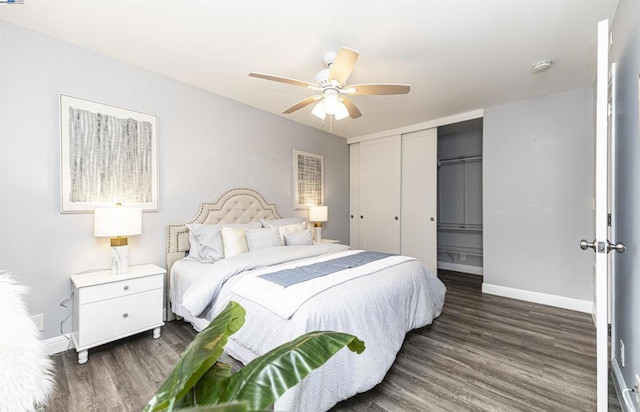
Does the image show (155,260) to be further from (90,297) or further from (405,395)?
(405,395)

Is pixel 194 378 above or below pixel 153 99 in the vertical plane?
below

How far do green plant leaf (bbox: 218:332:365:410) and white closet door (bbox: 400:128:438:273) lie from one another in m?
4.04

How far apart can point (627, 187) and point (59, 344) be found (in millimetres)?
4204

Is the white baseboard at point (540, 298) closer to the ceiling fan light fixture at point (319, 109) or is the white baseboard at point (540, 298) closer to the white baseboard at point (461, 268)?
the white baseboard at point (461, 268)

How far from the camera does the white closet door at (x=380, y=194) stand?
4789 mm

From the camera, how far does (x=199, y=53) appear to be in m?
2.49

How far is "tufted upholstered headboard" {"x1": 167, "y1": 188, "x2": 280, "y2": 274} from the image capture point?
Result: 2982 millimetres

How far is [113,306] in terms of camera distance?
7.36 ft

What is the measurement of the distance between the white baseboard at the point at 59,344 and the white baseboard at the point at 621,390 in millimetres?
3841

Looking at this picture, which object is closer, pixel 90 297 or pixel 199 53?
pixel 90 297

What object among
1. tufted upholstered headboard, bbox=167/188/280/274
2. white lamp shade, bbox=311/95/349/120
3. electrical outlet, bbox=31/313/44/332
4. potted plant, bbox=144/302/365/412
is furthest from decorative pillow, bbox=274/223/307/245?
potted plant, bbox=144/302/365/412

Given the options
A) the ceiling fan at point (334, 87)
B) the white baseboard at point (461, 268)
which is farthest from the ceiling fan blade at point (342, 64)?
the white baseboard at point (461, 268)

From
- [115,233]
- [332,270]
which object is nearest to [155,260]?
[115,233]

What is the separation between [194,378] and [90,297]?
2174 mm
